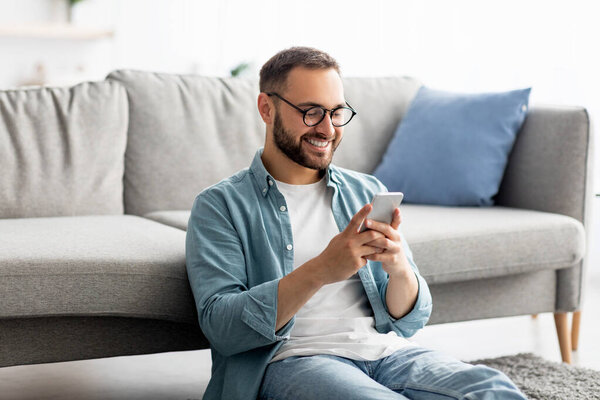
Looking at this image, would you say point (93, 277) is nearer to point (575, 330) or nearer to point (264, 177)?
point (264, 177)

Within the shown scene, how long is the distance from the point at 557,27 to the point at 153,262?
2.75 metres

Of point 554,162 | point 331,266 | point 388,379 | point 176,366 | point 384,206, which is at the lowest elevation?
point 176,366

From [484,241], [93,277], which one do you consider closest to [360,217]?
[93,277]

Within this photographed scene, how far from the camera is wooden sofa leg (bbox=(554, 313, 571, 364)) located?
254 centimetres

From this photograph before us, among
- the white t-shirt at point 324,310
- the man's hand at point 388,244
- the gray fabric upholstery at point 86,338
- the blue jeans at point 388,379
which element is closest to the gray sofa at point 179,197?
the gray fabric upholstery at point 86,338

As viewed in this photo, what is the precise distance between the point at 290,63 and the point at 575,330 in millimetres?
1649

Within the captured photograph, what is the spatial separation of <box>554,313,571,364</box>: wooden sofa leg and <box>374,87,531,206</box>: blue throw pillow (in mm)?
446

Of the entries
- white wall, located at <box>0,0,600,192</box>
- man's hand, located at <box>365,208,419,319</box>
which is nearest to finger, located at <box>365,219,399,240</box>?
man's hand, located at <box>365,208,419,319</box>

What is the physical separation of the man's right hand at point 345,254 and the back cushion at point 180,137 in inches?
49.9

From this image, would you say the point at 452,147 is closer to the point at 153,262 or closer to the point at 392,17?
the point at 153,262

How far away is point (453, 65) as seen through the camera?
4398mm

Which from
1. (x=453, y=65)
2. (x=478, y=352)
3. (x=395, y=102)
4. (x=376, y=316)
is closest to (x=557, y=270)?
(x=478, y=352)

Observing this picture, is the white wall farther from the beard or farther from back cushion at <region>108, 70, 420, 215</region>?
the beard

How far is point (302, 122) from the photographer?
1.57 meters
